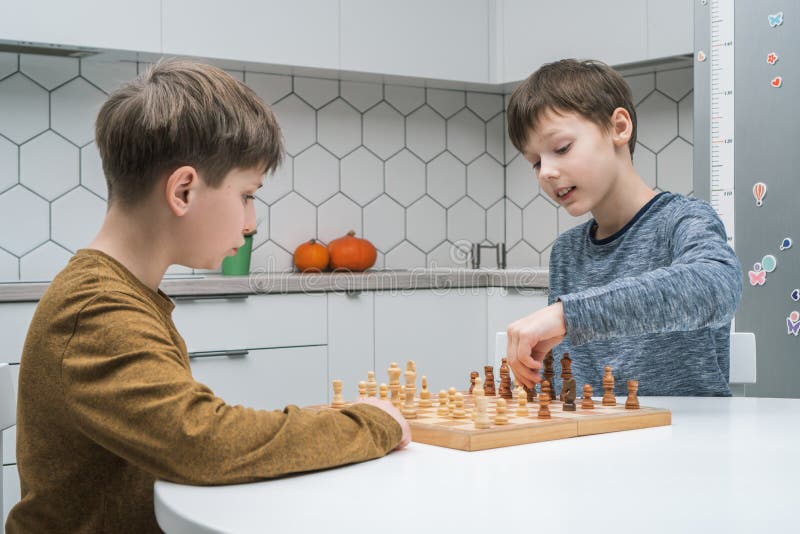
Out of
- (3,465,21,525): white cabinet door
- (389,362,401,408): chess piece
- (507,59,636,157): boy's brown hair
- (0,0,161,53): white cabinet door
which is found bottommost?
Answer: (3,465,21,525): white cabinet door

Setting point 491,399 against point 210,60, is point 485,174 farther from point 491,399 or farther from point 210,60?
point 491,399

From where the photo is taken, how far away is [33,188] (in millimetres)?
3371

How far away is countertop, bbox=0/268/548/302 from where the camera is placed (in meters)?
2.84

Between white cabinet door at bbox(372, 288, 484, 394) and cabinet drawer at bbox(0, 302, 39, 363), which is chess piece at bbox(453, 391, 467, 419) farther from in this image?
white cabinet door at bbox(372, 288, 484, 394)

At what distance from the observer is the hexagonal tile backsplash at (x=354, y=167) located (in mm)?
3367

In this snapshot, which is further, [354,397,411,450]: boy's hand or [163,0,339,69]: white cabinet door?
[163,0,339,69]: white cabinet door

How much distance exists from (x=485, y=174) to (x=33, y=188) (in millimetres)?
1909

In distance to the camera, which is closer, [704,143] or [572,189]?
[572,189]

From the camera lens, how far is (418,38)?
12.3 feet

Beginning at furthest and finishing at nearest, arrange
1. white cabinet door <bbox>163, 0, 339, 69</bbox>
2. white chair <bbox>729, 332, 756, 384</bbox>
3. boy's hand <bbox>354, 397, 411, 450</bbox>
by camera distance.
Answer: white cabinet door <bbox>163, 0, 339, 69</bbox> → white chair <bbox>729, 332, 756, 384</bbox> → boy's hand <bbox>354, 397, 411, 450</bbox>

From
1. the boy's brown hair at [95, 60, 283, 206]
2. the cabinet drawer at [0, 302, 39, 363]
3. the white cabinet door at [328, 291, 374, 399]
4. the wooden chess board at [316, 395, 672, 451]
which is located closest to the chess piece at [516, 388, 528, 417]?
the wooden chess board at [316, 395, 672, 451]

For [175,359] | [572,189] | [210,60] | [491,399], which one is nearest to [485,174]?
[210,60]

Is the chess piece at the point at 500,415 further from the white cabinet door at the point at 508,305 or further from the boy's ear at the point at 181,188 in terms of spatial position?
the white cabinet door at the point at 508,305

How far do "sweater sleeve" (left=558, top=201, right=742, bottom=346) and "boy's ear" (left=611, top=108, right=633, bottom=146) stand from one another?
15.9 inches
